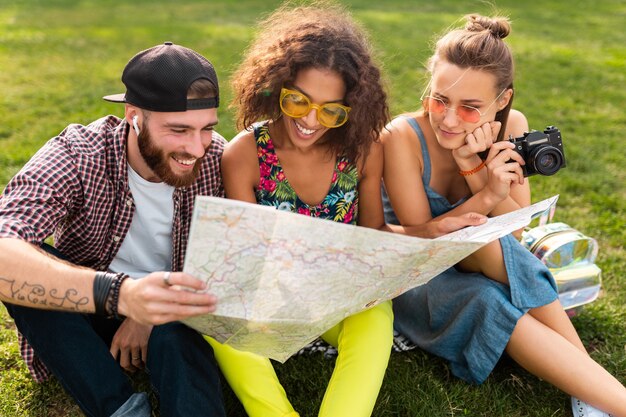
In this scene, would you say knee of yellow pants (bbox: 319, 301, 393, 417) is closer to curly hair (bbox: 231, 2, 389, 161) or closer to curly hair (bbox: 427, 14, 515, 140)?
curly hair (bbox: 231, 2, 389, 161)

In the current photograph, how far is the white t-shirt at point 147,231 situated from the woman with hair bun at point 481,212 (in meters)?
0.88

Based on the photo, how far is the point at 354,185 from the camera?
2643 millimetres

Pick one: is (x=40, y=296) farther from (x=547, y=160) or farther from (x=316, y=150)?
(x=547, y=160)

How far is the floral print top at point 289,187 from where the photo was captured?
2588 mm

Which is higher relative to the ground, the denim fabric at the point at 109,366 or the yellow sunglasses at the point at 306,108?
the yellow sunglasses at the point at 306,108

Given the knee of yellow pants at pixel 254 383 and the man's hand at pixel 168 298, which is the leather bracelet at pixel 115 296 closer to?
the man's hand at pixel 168 298

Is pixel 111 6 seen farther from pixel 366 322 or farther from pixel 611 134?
pixel 366 322

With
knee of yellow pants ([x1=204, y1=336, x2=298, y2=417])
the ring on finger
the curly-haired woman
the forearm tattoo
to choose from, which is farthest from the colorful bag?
the forearm tattoo

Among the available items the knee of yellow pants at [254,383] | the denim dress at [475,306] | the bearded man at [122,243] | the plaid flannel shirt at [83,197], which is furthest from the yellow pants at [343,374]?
the plaid flannel shirt at [83,197]

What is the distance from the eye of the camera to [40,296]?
1.90m

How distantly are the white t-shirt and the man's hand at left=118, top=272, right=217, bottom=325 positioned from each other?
730 millimetres

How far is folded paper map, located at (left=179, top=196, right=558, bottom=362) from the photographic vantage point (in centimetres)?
167

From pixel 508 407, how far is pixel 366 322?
0.65 meters

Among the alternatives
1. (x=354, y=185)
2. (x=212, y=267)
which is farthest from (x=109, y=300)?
(x=354, y=185)
